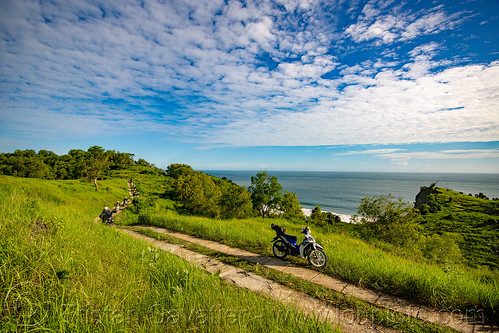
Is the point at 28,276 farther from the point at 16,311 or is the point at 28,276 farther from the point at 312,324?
the point at 312,324

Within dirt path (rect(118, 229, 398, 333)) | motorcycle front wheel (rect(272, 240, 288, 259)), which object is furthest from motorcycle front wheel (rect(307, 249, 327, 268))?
dirt path (rect(118, 229, 398, 333))

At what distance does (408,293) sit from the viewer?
4.14 m

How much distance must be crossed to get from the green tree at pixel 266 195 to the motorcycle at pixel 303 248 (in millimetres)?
37103

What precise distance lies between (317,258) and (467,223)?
239 ft

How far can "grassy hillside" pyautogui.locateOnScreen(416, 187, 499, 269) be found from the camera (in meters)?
34.2

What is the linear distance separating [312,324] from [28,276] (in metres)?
4.15

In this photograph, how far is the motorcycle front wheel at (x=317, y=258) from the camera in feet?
18.3

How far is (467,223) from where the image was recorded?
5075cm

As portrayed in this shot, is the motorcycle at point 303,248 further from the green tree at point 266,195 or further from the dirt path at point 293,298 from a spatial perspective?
the green tree at point 266,195

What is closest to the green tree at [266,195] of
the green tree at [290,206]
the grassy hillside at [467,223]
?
the green tree at [290,206]

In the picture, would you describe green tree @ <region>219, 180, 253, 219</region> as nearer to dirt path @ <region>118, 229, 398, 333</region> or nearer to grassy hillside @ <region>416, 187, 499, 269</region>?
dirt path @ <region>118, 229, 398, 333</region>

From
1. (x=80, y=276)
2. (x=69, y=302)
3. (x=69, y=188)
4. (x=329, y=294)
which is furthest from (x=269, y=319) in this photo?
(x=69, y=188)

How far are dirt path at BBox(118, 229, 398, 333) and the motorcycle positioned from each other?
64.8 inches

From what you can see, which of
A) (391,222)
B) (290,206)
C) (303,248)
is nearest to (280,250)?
(303,248)
